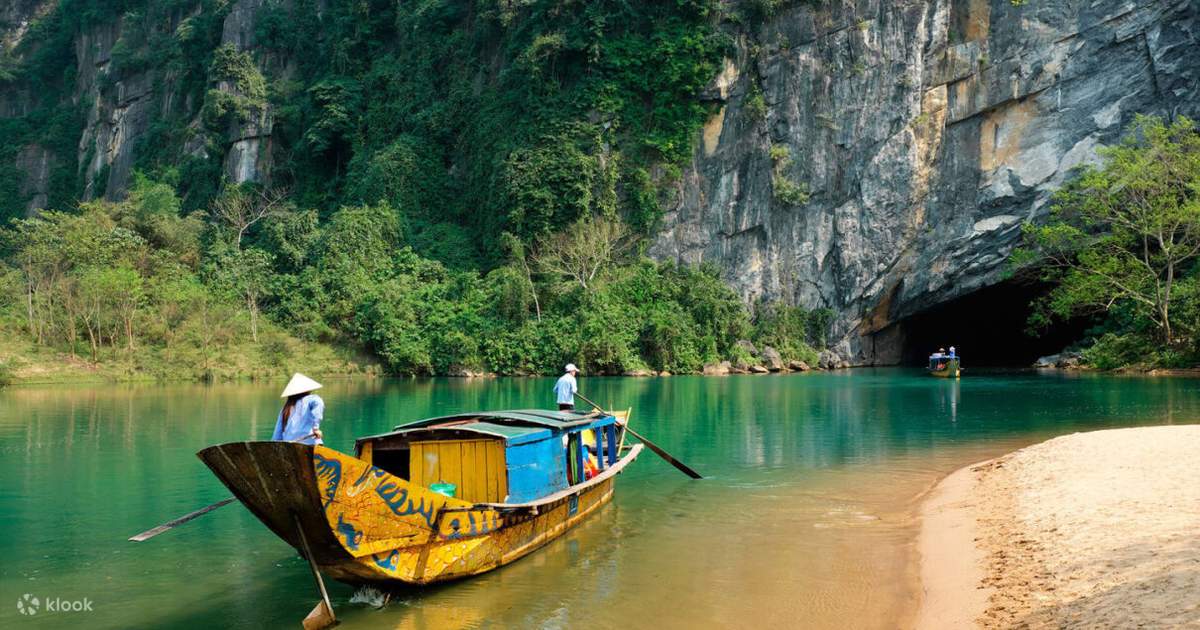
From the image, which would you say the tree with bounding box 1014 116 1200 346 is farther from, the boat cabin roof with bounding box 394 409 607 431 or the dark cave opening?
the boat cabin roof with bounding box 394 409 607 431

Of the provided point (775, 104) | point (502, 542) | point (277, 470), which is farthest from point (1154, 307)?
point (277, 470)

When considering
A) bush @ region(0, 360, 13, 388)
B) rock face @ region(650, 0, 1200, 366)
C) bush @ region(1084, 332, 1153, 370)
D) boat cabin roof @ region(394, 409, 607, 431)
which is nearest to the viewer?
boat cabin roof @ region(394, 409, 607, 431)

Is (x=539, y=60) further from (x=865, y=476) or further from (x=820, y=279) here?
(x=865, y=476)

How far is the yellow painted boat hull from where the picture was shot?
5719 mm

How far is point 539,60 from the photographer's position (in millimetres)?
42188

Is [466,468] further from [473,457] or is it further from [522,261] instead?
[522,261]

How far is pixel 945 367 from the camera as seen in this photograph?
33.7 metres

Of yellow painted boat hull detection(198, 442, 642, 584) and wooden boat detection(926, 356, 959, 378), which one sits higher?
Answer: wooden boat detection(926, 356, 959, 378)

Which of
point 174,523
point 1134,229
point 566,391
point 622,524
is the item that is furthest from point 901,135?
point 174,523

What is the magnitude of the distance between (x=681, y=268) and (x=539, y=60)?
12978 mm

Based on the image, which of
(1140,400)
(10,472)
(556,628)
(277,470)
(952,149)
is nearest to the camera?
(277,470)

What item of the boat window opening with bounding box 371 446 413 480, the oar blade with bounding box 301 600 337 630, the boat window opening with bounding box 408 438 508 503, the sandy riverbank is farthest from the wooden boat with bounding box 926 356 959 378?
the oar blade with bounding box 301 600 337 630

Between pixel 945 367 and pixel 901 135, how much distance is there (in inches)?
501

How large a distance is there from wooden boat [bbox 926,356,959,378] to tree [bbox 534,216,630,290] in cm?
1565
